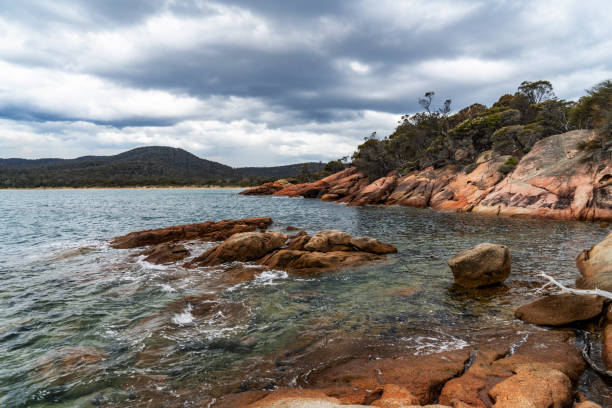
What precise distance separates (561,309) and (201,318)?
10.8 metres

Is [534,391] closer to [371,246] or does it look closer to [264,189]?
[371,246]

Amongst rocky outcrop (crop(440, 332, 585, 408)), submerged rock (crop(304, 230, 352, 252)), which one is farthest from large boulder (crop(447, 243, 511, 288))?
submerged rock (crop(304, 230, 352, 252))

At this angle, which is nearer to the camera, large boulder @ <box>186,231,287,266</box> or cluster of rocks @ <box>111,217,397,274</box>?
cluster of rocks @ <box>111,217,397,274</box>

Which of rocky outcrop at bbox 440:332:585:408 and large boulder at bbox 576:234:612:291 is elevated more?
large boulder at bbox 576:234:612:291

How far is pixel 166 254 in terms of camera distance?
17.5 meters

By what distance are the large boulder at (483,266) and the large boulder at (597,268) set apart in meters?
2.26

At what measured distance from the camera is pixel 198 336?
26.8 feet

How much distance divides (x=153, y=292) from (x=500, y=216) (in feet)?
111

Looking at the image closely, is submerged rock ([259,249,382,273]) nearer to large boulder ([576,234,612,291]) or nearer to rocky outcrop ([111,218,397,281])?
rocky outcrop ([111,218,397,281])

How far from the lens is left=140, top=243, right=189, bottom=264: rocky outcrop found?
55.8ft

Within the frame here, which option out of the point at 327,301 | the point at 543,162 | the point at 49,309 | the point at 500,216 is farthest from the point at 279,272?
the point at 543,162

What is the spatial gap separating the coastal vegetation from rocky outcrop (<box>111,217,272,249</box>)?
1432 inches

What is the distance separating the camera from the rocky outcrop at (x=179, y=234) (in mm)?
21416

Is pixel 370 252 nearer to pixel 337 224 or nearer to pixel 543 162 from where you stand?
pixel 337 224
